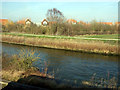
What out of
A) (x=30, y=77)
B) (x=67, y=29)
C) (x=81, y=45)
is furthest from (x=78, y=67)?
(x=67, y=29)

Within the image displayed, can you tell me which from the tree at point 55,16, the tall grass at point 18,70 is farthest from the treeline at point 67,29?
the tall grass at point 18,70

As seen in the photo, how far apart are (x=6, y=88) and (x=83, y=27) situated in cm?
3586

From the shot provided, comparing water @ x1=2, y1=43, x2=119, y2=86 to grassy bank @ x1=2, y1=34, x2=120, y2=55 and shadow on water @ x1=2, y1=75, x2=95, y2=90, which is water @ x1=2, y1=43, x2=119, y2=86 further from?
grassy bank @ x1=2, y1=34, x2=120, y2=55

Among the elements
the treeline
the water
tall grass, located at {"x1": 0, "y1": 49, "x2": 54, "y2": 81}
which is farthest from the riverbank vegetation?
the treeline

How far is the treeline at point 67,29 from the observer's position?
34.1 m

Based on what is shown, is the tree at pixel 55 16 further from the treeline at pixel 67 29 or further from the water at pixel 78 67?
the water at pixel 78 67

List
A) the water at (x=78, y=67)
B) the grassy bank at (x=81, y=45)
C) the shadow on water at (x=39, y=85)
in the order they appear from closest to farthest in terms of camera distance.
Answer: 1. the shadow on water at (x=39, y=85)
2. the water at (x=78, y=67)
3. the grassy bank at (x=81, y=45)

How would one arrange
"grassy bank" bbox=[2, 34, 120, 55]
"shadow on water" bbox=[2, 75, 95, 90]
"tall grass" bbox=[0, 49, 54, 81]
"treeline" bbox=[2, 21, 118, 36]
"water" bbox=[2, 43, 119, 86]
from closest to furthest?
"shadow on water" bbox=[2, 75, 95, 90] → "tall grass" bbox=[0, 49, 54, 81] → "water" bbox=[2, 43, 119, 86] → "grassy bank" bbox=[2, 34, 120, 55] → "treeline" bbox=[2, 21, 118, 36]

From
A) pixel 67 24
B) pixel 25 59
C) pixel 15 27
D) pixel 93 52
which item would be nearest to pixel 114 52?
pixel 93 52

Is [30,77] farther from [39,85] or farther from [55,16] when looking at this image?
[55,16]

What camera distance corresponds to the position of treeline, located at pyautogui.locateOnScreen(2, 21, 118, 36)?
34.1 m

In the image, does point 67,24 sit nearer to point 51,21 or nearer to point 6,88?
point 51,21

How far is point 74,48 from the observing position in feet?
68.1

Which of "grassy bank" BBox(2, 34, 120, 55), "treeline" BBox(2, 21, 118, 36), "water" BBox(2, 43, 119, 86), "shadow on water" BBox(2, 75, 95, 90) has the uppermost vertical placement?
"treeline" BBox(2, 21, 118, 36)
